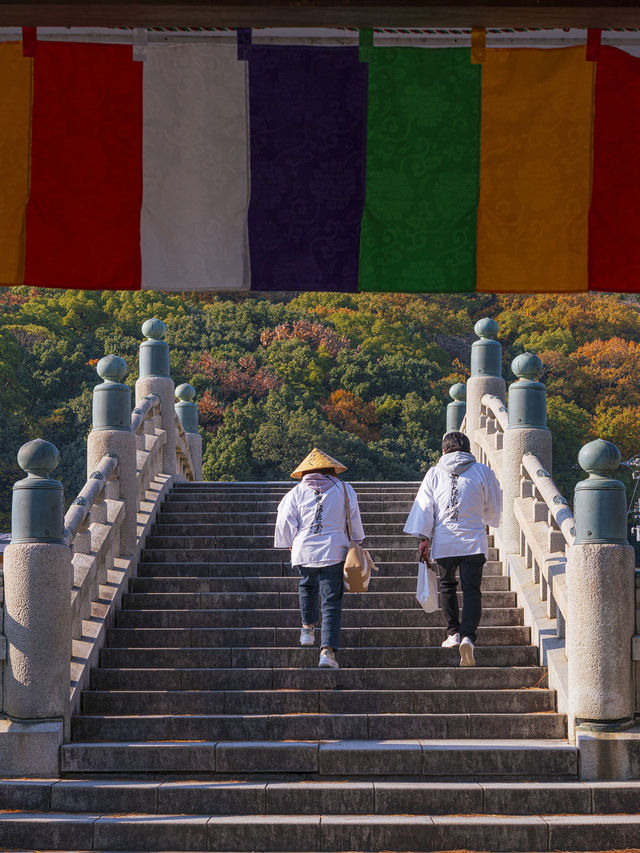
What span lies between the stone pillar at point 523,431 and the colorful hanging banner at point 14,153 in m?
5.51

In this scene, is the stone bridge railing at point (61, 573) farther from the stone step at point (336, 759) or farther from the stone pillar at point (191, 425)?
the stone pillar at point (191, 425)

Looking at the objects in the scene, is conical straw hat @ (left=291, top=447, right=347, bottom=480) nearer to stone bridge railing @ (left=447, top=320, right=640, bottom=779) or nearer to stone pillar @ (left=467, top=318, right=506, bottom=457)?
stone bridge railing @ (left=447, top=320, right=640, bottom=779)

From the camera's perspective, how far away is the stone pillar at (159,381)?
12922 millimetres

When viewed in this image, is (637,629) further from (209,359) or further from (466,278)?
(209,359)

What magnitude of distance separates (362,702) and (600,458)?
2.31 meters

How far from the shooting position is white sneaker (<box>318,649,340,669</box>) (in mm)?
8008

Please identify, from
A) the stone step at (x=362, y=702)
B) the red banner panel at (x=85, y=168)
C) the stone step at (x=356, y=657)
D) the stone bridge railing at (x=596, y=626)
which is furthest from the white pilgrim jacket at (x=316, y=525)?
the red banner panel at (x=85, y=168)

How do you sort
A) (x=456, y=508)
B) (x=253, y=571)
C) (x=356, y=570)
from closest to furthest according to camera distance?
(x=456, y=508) < (x=356, y=570) < (x=253, y=571)

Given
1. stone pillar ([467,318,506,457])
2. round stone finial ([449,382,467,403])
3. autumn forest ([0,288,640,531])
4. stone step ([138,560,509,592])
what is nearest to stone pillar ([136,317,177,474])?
stone step ([138,560,509,592])

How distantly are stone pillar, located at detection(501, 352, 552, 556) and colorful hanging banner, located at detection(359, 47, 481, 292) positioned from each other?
15.3 feet

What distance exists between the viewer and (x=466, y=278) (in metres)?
5.23

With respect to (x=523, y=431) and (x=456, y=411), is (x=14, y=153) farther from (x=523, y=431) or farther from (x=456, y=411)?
(x=456, y=411)

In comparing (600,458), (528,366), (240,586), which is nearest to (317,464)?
(240,586)

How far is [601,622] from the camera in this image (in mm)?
7203
